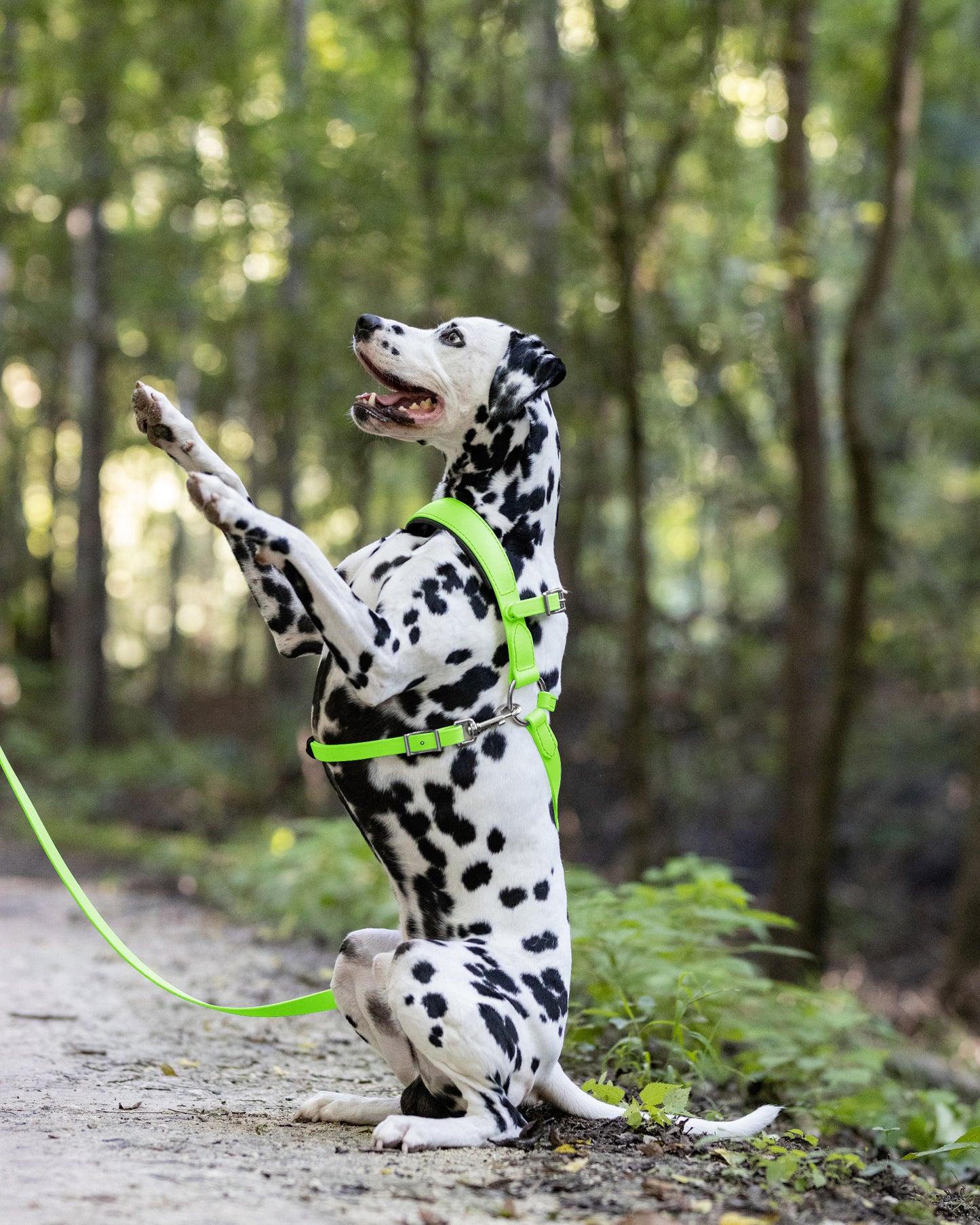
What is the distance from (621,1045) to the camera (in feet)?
16.0

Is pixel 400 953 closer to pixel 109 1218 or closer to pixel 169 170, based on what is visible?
pixel 109 1218

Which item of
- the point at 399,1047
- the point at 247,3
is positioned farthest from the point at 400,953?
the point at 247,3

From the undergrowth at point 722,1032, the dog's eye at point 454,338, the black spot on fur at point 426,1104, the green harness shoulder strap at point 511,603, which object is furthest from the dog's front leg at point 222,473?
the undergrowth at point 722,1032

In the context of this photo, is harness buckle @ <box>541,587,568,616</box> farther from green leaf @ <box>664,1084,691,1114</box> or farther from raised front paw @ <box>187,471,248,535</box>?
green leaf @ <box>664,1084,691,1114</box>

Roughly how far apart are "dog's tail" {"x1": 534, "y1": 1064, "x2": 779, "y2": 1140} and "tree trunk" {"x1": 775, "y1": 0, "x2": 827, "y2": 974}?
22.1ft

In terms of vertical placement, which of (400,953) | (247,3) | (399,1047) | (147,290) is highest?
(247,3)

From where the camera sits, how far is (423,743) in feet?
11.3

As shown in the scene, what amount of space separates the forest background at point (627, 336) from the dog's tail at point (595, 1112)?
378 centimetres

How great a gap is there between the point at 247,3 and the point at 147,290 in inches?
192

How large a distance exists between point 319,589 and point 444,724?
0.57 metres

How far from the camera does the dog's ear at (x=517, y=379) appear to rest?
3646 millimetres

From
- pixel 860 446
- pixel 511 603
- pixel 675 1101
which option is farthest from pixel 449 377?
pixel 860 446

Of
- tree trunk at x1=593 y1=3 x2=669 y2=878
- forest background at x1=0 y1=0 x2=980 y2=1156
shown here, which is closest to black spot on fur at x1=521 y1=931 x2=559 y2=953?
forest background at x1=0 y1=0 x2=980 y2=1156

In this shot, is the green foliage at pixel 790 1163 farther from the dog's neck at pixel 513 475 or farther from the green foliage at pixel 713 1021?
the dog's neck at pixel 513 475
